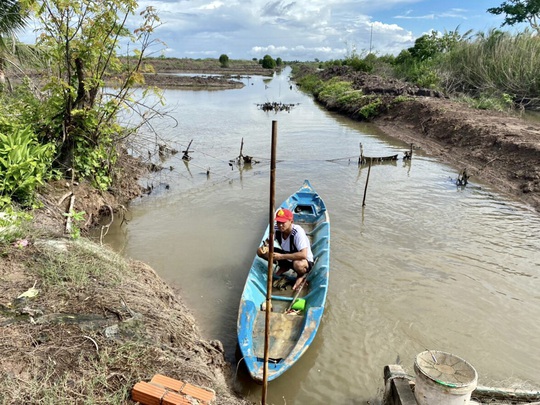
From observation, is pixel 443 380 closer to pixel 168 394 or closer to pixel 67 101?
pixel 168 394

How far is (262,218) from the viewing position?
9430 millimetres

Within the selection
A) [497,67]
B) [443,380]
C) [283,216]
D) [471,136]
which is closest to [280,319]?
[283,216]

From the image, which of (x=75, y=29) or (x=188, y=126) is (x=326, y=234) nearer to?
(x=75, y=29)

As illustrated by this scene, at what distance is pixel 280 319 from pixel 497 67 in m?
24.3

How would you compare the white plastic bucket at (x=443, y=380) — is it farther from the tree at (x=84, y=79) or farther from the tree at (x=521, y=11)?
the tree at (x=521, y=11)

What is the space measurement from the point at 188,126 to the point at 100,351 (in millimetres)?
18121

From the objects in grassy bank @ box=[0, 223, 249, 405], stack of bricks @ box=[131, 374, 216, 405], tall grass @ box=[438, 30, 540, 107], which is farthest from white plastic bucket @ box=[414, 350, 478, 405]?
tall grass @ box=[438, 30, 540, 107]

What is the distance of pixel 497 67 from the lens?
2270 centimetres

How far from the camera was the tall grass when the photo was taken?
2097cm

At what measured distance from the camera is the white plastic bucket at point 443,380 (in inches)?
121

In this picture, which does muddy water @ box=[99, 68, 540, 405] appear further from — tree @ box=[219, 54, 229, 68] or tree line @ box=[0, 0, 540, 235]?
tree @ box=[219, 54, 229, 68]

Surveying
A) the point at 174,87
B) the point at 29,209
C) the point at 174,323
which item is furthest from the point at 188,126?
the point at 174,87

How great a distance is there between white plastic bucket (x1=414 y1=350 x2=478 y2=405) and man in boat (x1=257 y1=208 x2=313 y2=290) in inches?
106

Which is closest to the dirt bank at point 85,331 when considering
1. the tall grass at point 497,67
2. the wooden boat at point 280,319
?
the wooden boat at point 280,319
